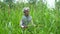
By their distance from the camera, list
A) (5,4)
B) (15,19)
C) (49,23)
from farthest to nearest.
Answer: (5,4)
(15,19)
(49,23)

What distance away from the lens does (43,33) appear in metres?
1.51

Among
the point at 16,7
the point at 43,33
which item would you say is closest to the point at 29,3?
the point at 16,7

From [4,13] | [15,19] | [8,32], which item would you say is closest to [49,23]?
[8,32]

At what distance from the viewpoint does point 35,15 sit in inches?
94.2

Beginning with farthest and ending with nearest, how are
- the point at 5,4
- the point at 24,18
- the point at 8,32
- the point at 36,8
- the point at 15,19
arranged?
the point at 5,4 < the point at 36,8 < the point at 15,19 < the point at 24,18 < the point at 8,32

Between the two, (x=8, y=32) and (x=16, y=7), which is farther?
(x=16, y=7)

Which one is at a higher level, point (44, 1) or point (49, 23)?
point (44, 1)

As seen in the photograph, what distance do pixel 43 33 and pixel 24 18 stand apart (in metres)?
0.55

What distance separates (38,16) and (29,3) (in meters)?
0.74

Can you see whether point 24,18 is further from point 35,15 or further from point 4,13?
point 4,13

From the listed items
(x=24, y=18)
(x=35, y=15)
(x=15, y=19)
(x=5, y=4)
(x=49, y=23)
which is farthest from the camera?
(x=5, y=4)

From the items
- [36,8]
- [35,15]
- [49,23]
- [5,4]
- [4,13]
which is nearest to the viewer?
[49,23]

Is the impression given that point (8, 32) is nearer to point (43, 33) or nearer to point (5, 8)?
point (43, 33)

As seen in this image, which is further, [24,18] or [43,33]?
[24,18]
